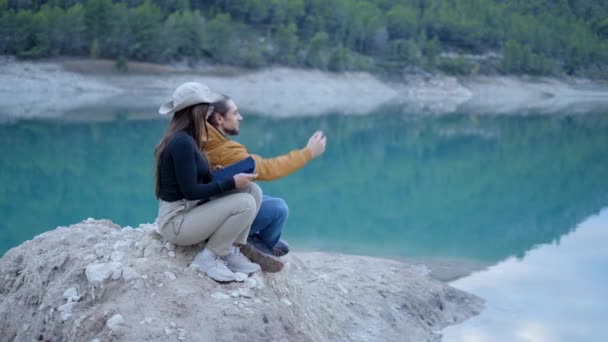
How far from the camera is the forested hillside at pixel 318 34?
151 feet

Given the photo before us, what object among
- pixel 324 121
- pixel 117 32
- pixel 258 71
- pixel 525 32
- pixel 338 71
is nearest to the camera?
pixel 324 121

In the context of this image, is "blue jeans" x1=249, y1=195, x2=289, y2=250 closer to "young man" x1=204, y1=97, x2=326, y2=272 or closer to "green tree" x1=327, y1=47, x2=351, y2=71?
"young man" x1=204, y1=97, x2=326, y2=272

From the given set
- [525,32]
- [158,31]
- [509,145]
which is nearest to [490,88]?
[525,32]

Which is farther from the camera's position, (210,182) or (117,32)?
(117,32)

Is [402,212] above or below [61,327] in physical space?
below

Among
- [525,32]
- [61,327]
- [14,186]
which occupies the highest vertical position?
[525,32]

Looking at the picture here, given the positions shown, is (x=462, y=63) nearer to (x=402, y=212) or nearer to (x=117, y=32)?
(x=117, y=32)

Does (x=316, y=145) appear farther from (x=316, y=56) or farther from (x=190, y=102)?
(x=316, y=56)

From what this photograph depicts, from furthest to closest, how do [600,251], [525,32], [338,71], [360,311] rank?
[525,32]
[338,71]
[600,251]
[360,311]

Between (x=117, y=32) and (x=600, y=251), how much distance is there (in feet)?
137

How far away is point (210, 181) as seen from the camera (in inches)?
165

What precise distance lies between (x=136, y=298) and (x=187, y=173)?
0.84m

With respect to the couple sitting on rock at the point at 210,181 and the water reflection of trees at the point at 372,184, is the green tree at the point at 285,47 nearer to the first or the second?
the water reflection of trees at the point at 372,184

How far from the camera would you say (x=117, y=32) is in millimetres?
47375
